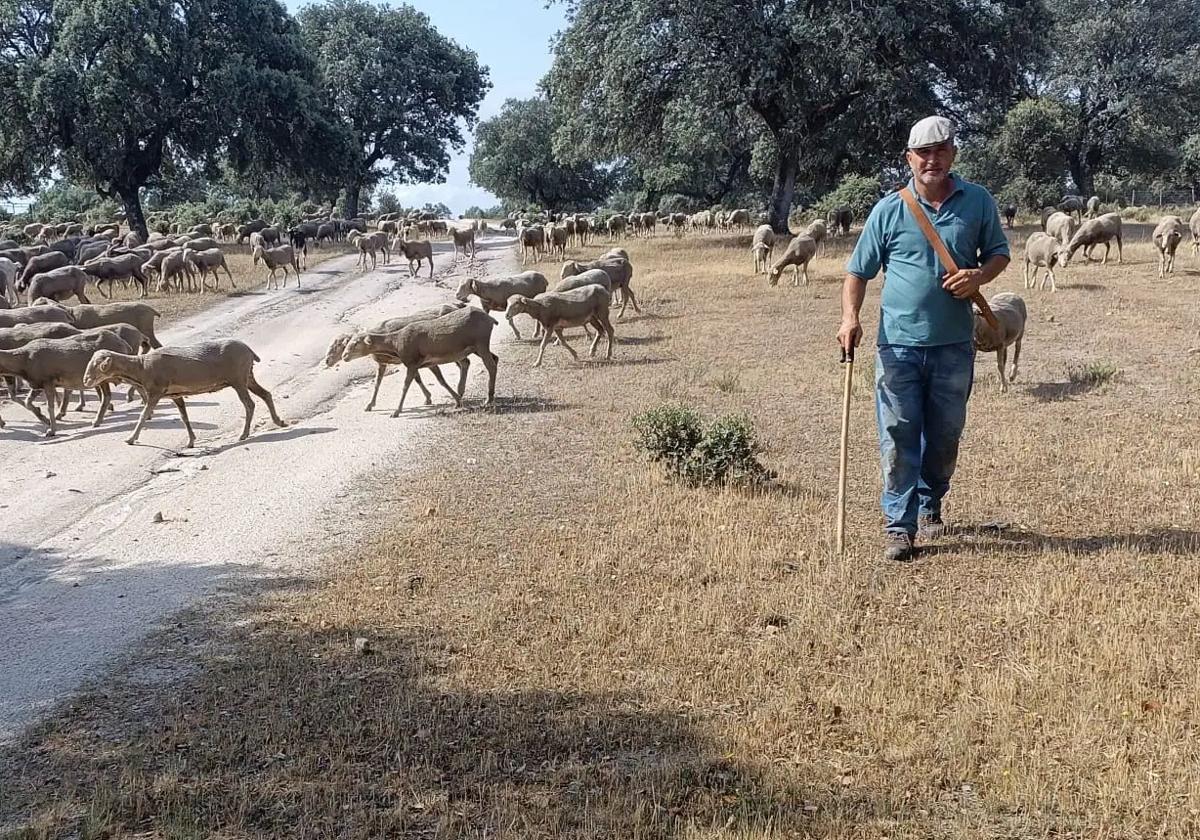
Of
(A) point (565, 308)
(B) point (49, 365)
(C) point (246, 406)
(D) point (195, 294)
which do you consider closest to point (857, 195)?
(D) point (195, 294)

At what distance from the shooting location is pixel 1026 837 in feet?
13.9

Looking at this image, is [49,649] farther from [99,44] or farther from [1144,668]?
[99,44]

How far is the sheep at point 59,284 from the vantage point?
73.1ft

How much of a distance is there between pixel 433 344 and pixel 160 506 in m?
4.60

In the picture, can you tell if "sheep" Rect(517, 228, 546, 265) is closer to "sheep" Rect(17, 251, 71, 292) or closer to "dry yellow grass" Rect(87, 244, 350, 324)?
"dry yellow grass" Rect(87, 244, 350, 324)

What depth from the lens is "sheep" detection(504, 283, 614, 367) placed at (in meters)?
16.8

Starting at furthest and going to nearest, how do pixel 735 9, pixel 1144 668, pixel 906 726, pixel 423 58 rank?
pixel 423 58 < pixel 735 9 < pixel 1144 668 < pixel 906 726

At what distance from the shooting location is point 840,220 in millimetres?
39812

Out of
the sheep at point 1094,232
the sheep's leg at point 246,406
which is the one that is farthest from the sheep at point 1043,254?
the sheep's leg at point 246,406

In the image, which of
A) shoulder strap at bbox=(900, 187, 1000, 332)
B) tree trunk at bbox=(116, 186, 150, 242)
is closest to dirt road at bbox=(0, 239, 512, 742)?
shoulder strap at bbox=(900, 187, 1000, 332)

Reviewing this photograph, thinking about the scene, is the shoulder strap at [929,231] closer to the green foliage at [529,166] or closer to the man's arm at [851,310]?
the man's arm at [851,310]

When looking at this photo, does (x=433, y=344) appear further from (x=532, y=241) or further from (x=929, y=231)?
(x=532, y=241)

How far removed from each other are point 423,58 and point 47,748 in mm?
64528

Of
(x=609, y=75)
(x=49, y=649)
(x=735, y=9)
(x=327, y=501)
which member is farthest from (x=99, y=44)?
(x=49, y=649)
